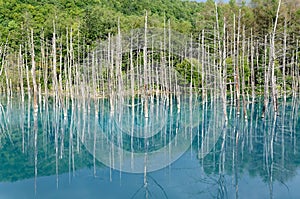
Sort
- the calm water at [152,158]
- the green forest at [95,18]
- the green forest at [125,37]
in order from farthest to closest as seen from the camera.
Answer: the green forest at [95,18] → the green forest at [125,37] → the calm water at [152,158]

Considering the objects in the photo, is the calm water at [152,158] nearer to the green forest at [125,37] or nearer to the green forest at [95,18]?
the green forest at [125,37]

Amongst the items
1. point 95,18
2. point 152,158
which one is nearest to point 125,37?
point 95,18

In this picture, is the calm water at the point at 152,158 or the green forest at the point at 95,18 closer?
the calm water at the point at 152,158

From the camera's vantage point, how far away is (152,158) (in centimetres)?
1014

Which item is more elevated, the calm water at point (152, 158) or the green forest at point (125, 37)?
the green forest at point (125, 37)

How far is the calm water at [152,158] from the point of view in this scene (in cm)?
751

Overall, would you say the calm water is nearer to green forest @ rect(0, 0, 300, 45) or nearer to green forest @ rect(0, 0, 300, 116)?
green forest @ rect(0, 0, 300, 116)

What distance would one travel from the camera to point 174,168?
9.16 metres

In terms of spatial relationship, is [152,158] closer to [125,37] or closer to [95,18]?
[125,37]

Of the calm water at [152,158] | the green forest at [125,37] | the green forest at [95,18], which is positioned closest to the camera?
the calm water at [152,158]

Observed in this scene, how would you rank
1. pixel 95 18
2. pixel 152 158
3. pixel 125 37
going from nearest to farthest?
pixel 152 158 → pixel 125 37 → pixel 95 18

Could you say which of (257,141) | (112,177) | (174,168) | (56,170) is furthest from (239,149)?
(56,170)

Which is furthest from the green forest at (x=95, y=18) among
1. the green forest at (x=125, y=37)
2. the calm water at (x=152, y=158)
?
the calm water at (x=152, y=158)

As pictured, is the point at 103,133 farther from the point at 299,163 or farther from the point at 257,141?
the point at 299,163
